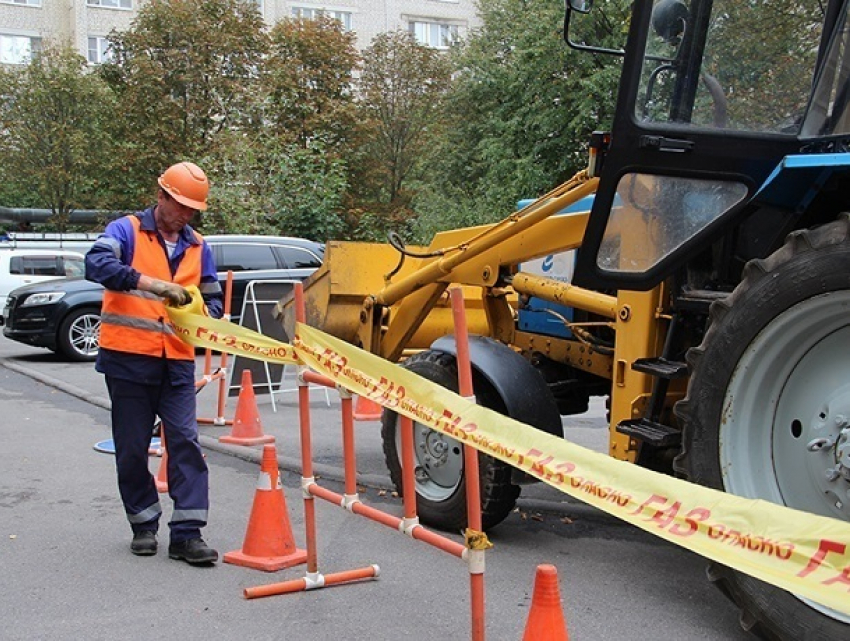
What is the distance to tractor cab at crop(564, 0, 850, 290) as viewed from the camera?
174 inches

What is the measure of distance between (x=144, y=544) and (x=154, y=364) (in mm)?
963

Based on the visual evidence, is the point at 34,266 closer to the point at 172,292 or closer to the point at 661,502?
the point at 172,292

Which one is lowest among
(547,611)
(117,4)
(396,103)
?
(547,611)

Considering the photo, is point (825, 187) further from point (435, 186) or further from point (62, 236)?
point (62, 236)

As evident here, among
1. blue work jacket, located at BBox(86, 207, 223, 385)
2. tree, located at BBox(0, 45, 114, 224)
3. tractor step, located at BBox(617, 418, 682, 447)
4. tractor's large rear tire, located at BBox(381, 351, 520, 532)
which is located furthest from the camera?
tree, located at BBox(0, 45, 114, 224)

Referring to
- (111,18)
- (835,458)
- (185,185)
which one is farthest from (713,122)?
(111,18)

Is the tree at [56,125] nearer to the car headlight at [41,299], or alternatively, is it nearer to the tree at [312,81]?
the tree at [312,81]

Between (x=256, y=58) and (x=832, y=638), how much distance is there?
32.3 metres

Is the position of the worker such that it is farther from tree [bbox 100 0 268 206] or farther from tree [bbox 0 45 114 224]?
tree [bbox 0 45 114 224]

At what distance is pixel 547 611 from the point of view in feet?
11.1

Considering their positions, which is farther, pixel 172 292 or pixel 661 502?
pixel 172 292

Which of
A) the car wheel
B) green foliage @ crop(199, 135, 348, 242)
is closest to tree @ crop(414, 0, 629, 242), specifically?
green foliage @ crop(199, 135, 348, 242)

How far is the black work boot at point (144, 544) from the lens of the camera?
5371mm

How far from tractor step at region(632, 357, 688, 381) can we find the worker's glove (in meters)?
2.31
